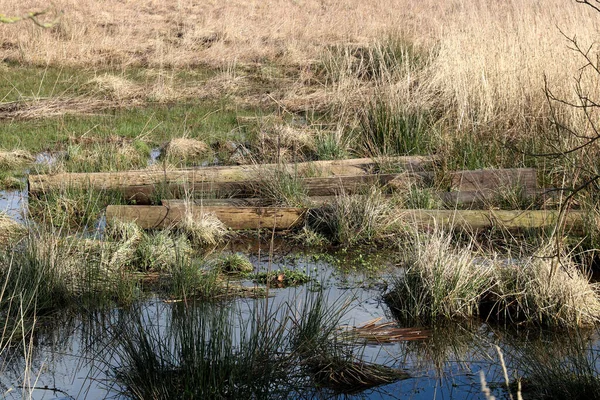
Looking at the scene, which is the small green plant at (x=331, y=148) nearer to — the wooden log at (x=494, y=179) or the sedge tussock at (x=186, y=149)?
the sedge tussock at (x=186, y=149)

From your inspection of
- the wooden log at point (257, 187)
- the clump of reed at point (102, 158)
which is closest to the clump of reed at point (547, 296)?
the wooden log at point (257, 187)

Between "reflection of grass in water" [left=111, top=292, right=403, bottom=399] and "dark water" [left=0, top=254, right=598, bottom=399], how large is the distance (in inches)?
4.1

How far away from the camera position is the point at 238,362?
3693 millimetres

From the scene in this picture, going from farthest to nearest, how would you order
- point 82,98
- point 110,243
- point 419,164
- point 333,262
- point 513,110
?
1. point 82,98
2. point 513,110
3. point 419,164
4. point 333,262
5. point 110,243

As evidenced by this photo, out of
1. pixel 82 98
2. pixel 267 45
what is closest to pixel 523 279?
pixel 82 98

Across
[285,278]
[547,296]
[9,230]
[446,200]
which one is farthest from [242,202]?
[547,296]

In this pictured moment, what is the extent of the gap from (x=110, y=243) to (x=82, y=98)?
6.93 metres

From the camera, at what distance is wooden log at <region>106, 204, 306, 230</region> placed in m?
6.64

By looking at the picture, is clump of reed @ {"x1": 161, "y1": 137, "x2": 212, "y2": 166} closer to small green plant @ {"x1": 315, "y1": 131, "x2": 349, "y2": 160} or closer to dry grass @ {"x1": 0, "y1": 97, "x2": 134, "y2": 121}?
small green plant @ {"x1": 315, "y1": 131, "x2": 349, "y2": 160}

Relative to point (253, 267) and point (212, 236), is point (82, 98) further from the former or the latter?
point (253, 267)

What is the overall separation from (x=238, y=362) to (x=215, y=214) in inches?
124

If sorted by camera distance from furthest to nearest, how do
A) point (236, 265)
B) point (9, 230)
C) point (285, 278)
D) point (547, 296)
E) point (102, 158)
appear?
point (102, 158), point (9, 230), point (236, 265), point (285, 278), point (547, 296)

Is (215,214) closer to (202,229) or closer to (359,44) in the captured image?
(202,229)

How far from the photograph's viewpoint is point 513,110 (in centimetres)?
863
